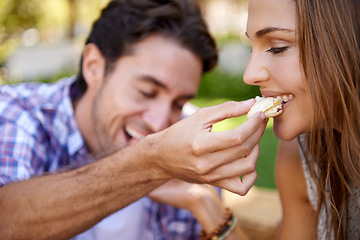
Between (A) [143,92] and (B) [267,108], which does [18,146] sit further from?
(B) [267,108]

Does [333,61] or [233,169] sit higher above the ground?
[333,61]

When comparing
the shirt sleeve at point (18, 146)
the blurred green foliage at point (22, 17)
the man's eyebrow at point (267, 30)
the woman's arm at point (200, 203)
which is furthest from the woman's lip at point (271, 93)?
the blurred green foliage at point (22, 17)

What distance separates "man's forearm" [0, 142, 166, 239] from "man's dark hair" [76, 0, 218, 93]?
119cm

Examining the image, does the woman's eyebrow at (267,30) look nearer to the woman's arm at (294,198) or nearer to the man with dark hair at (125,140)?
the man with dark hair at (125,140)

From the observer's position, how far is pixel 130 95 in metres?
2.72

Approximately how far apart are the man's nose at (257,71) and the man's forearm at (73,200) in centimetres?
62

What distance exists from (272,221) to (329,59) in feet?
5.01

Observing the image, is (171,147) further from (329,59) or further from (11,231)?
(11,231)

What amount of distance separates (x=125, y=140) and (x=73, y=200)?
966 millimetres

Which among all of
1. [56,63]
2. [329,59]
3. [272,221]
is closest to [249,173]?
[329,59]

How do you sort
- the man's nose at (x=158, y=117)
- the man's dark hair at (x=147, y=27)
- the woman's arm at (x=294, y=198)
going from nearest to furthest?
1. the woman's arm at (x=294, y=198)
2. the man's nose at (x=158, y=117)
3. the man's dark hair at (x=147, y=27)

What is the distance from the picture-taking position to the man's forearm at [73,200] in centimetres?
187

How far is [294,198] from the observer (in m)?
2.34

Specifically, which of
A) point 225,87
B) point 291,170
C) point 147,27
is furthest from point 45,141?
point 225,87
